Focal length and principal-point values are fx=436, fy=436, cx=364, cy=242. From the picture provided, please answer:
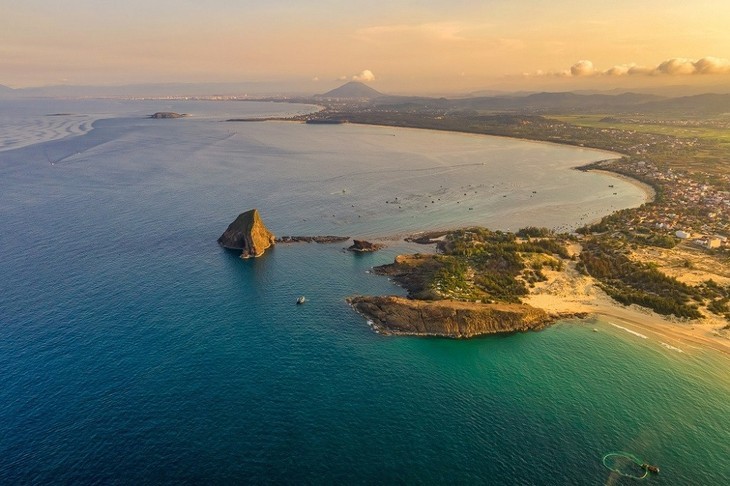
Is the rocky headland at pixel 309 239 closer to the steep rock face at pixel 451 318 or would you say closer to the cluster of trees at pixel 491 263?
the cluster of trees at pixel 491 263

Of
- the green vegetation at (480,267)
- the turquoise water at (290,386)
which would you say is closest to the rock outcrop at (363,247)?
the turquoise water at (290,386)

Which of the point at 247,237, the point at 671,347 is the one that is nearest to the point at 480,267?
the point at 671,347

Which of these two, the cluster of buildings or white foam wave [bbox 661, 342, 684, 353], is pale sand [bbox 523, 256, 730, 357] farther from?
the cluster of buildings

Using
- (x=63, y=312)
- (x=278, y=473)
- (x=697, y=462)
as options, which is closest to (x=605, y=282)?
(x=697, y=462)

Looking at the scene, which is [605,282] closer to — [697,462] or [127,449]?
[697,462]

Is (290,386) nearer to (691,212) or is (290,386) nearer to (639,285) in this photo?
(639,285)

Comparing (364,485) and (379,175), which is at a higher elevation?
(379,175)
